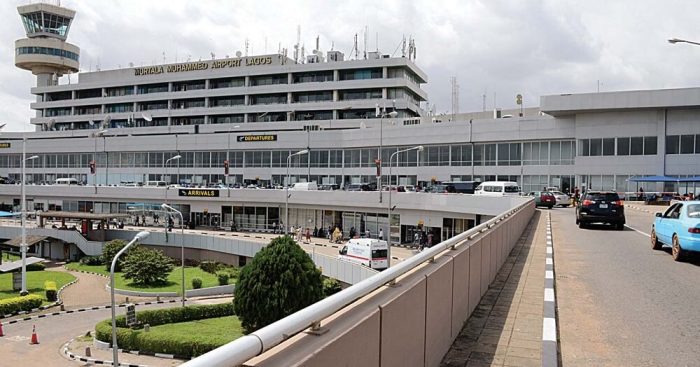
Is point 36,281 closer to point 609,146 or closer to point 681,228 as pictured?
point 681,228

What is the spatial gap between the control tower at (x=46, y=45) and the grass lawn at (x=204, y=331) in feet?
343

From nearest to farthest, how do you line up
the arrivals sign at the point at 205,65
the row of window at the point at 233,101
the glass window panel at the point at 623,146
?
the glass window panel at the point at 623,146 → the row of window at the point at 233,101 → the arrivals sign at the point at 205,65

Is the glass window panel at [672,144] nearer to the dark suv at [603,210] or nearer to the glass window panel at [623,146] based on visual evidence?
the glass window panel at [623,146]

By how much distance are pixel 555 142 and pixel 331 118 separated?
38.9 m

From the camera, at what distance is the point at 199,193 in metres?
71.0

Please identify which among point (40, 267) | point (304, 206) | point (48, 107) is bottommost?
point (40, 267)

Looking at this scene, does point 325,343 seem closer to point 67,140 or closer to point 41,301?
point 41,301

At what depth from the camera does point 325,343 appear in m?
3.36

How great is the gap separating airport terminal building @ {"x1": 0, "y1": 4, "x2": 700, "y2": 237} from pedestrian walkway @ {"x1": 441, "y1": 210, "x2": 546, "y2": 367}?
52.5 m

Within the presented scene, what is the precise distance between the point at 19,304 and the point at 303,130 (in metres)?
55.5

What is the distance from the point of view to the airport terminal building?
59562mm

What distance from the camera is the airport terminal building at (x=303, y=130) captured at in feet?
195

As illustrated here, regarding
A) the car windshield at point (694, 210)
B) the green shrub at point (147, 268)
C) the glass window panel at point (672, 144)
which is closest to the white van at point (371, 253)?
the green shrub at point (147, 268)

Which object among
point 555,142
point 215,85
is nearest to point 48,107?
point 215,85
